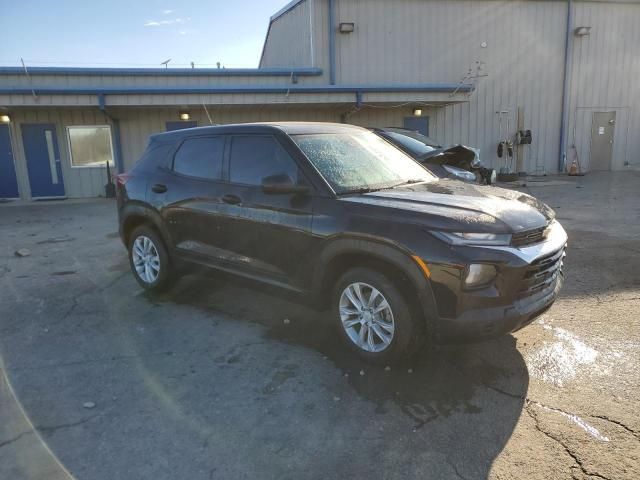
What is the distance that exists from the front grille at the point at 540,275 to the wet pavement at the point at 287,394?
630 mm

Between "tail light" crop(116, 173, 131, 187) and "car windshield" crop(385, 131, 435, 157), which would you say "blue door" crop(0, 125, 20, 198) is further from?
"car windshield" crop(385, 131, 435, 157)

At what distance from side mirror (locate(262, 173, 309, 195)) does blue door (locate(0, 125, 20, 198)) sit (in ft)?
47.2

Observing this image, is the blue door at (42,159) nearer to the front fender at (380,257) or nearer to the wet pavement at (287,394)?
the wet pavement at (287,394)

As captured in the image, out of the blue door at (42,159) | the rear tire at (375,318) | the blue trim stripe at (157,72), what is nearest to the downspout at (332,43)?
the blue trim stripe at (157,72)

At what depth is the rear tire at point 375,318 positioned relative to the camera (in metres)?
3.29

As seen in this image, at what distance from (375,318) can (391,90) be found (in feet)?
42.8

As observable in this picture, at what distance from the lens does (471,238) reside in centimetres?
306

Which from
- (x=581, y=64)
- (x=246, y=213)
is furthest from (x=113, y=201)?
(x=581, y=64)

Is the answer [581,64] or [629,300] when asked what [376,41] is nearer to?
[581,64]

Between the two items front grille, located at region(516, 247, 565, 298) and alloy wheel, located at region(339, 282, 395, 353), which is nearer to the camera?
front grille, located at region(516, 247, 565, 298)

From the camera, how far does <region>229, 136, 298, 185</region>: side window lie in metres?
3.99

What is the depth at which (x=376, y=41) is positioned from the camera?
55.4ft

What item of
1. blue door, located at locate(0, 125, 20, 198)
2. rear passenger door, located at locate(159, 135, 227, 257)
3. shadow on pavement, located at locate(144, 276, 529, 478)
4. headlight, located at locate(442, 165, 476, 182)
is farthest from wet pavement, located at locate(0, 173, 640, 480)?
blue door, located at locate(0, 125, 20, 198)

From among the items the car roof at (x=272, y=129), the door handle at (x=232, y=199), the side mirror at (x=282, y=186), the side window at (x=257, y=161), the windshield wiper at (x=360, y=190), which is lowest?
the door handle at (x=232, y=199)
